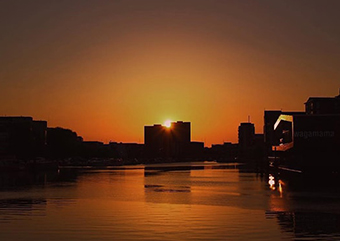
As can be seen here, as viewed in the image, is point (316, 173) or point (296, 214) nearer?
point (296, 214)

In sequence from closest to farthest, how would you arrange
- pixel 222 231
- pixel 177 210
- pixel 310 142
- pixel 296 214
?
pixel 222 231 < pixel 296 214 < pixel 177 210 < pixel 310 142

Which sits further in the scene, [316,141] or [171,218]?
[316,141]

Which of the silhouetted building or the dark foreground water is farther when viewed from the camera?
the silhouetted building

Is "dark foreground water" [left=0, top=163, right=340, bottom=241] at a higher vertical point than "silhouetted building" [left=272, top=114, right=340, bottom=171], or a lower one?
lower

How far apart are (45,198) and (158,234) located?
98.4 feet

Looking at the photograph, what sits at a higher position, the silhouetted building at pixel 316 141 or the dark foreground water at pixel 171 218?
the silhouetted building at pixel 316 141

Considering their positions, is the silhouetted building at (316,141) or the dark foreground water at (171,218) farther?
the silhouetted building at (316,141)

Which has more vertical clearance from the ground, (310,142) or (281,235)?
(310,142)

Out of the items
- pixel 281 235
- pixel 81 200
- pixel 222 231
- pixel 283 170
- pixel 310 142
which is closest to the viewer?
pixel 281 235

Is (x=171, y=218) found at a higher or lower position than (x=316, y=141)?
lower

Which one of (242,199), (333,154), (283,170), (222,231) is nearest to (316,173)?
(333,154)

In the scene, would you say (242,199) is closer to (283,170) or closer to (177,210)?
(177,210)

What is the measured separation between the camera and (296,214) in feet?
141

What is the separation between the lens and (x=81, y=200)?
58.1 m
